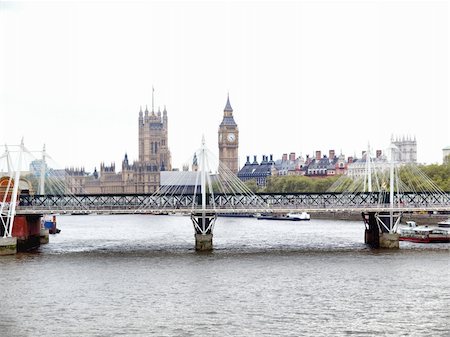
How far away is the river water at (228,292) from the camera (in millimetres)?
37156

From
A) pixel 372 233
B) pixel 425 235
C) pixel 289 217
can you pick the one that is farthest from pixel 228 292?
pixel 289 217

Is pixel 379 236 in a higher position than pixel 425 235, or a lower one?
higher

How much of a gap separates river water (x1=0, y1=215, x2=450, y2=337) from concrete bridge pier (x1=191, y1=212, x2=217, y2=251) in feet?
4.10

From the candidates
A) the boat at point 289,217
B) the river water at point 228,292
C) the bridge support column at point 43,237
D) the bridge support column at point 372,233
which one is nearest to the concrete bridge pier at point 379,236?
the bridge support column at point 372,233

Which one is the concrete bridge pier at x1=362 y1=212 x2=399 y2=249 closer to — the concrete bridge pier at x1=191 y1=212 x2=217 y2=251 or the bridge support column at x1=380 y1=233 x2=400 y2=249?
the bridge support column at x1=380 y1=233 x2=400 y2=249

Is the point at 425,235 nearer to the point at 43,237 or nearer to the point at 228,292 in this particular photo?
the point at 43,237

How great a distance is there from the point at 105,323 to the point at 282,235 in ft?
179

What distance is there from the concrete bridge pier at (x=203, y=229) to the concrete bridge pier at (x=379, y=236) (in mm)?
12518

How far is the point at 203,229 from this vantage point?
222 feet

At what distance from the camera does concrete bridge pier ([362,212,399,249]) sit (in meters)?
68.4

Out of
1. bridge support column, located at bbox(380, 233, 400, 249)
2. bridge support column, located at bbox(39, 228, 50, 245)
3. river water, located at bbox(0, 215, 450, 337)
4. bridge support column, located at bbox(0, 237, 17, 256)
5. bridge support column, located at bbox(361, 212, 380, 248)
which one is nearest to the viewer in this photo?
river water, located at bbox(0, 215, 450, 337)

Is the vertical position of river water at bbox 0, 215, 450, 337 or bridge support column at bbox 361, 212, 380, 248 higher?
bridge support column at bbox 361, 212, 380, 248

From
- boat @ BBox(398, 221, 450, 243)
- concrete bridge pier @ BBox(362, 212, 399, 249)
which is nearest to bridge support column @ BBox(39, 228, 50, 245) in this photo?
concrete bridge pier @ BBox(362, 212, 399, 249)

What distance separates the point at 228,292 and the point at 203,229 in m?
22.0
